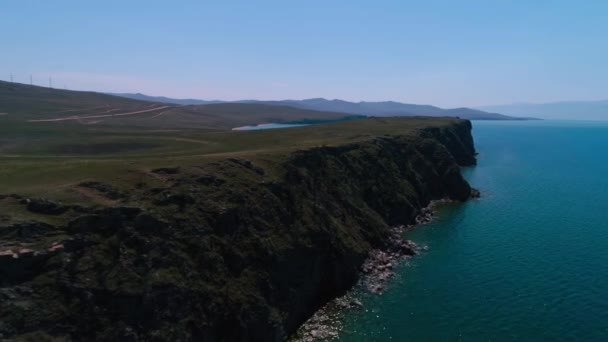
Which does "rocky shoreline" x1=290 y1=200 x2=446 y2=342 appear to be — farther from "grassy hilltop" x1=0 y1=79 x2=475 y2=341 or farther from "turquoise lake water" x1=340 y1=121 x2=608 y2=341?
"turquoise lake water" x1=340 y1=121 x2=608 y2=341

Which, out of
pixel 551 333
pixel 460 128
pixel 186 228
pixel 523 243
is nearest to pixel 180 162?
pixel 186 228

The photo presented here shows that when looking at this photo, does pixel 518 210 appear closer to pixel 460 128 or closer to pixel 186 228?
pixel 186 228

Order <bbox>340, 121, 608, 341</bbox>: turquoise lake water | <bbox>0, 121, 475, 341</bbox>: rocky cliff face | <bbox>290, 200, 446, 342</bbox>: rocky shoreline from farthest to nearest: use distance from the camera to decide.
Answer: <bbox>290, 200, 446, 342</bbox>: rocky shoreline < <bbox>340, 121, 608, 341</bbox>: turquoise lake water < <bbox>0, 121, 475, 341</bbox>: rocky cliff face

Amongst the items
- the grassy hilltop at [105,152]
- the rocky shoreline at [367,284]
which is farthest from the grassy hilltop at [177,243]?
the rocky shoreline at [367,284]

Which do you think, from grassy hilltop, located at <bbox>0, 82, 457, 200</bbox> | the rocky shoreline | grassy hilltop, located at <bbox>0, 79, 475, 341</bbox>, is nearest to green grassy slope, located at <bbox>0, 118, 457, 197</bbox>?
grassy hilltop, located at <bbox>0, 82, 457, 200</bbox>

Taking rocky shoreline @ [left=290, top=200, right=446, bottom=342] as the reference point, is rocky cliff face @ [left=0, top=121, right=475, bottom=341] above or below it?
above

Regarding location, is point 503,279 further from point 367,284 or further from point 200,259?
point 200,259
